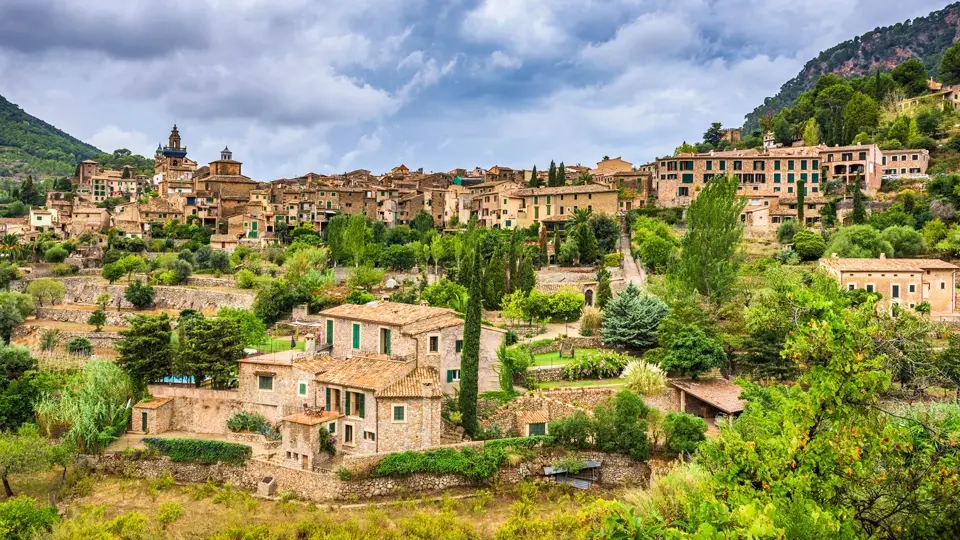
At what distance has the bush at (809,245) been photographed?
4669 centimetres

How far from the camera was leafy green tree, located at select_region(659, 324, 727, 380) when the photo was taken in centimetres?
2838

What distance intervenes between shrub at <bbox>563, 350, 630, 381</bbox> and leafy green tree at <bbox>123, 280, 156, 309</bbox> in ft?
111

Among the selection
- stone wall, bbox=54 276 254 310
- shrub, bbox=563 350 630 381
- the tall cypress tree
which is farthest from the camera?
stone wall, bbox=54 276 254 310

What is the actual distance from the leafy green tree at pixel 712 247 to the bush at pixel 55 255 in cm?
5289

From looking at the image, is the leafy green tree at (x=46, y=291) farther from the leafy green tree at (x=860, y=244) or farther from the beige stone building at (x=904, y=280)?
the leafy green tree at (x=860, y=244)

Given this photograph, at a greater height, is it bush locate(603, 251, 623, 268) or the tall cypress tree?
bush locate(603, 251, 623, 268)

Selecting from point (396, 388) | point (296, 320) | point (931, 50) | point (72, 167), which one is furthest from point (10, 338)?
point (931, 50)

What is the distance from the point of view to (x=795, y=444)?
8422 millimetres

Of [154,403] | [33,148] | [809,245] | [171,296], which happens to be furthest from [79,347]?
[33,148]

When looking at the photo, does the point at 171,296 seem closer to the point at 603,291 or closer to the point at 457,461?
the point at 603,291

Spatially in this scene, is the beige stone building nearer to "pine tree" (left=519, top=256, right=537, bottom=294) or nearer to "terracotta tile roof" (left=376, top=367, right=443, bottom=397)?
"pine tree" (left=519, top=256, right=537, bottom=294)

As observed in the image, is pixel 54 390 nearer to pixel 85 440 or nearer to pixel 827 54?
pixel 85 440

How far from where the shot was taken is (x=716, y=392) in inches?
1082

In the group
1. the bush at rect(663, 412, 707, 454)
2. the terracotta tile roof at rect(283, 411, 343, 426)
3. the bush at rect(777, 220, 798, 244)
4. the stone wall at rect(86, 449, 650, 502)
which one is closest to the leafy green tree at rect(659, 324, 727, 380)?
the bush at rect(663, 412, 707, 454)
